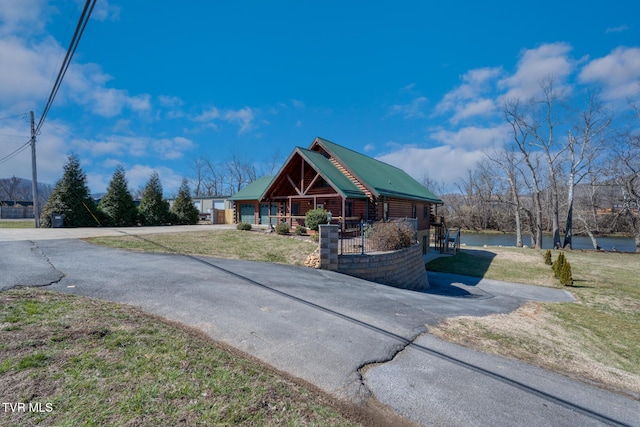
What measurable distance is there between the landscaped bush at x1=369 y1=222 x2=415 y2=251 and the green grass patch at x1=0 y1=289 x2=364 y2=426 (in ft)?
28.5

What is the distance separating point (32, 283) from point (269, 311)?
16.3 feet

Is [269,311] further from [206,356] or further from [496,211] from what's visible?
[496,211]

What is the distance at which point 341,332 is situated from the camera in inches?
189

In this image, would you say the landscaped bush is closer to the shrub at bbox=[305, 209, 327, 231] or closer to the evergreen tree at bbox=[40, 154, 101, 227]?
the shrub at bbox=[305, 209, 327, 231]

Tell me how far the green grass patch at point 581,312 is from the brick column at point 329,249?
15.5 ft

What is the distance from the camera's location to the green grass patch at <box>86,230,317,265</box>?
36.0 ft

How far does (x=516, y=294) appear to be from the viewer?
12195mm

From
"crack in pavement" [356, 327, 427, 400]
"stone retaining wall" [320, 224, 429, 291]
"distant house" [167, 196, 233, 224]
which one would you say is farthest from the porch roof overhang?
"distant house" [167, 196, 233, 224]

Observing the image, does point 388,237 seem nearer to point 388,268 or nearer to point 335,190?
point 388,268

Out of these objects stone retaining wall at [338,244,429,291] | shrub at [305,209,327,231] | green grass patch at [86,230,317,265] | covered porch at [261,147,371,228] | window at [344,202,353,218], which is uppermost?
covered porch at [261,147,371,228]

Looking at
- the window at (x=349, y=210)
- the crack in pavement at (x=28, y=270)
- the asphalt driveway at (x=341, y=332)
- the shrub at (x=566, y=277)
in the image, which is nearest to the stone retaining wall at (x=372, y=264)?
the asphalt driveway at (x=341, y=332)

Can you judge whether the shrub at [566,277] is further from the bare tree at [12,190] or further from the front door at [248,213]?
the bare tree at [12,190]

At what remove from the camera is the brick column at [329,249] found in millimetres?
9867

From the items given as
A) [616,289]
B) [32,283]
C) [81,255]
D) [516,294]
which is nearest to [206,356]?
[32,283]
